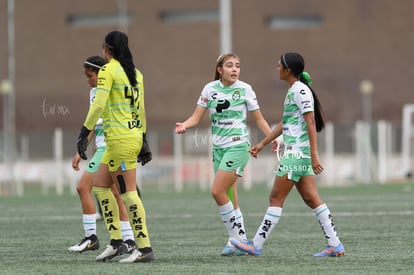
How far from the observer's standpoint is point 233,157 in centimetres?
1125

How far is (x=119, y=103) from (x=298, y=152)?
1.83 meters

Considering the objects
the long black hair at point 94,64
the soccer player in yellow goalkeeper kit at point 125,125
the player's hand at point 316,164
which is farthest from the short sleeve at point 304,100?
the long black hair at point 94,64

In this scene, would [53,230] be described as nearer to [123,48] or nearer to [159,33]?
[123,48]

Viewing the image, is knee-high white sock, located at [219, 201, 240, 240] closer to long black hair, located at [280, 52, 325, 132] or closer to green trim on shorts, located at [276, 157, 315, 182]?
green trim on shorts, located at [276, 157, 315, 182]

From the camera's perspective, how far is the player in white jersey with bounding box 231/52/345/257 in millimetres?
10547

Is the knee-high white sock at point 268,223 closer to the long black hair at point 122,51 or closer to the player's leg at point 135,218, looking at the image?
the player's leg at point 135,218

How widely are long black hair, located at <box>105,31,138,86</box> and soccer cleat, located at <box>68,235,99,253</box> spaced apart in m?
2.43

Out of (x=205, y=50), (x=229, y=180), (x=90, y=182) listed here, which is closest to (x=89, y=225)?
(x=90, y=182)

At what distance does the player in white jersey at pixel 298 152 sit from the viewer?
34.6 feet

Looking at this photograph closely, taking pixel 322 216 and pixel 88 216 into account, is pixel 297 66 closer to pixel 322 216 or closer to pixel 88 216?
pixel 322 216

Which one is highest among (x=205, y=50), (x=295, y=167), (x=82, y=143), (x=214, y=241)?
(x=205, y=50)

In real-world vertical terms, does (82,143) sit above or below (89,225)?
above

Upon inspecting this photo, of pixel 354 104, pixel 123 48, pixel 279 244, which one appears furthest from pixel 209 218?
pixel 354 104

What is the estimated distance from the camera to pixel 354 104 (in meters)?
59.5
